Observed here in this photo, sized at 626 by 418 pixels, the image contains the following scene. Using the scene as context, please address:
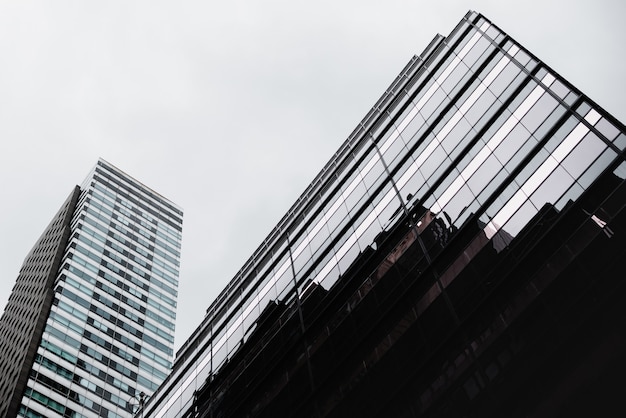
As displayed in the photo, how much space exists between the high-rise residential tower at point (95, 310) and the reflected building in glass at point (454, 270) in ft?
124

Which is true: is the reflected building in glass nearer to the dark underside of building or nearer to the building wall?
the dark underside of building

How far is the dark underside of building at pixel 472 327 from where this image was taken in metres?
21.4

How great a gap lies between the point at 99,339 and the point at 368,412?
6890 centimetres

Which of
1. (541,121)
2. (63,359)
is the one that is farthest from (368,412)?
(63,359)

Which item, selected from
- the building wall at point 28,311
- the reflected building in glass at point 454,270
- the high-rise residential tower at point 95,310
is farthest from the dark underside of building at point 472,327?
the building wall at point 28,311

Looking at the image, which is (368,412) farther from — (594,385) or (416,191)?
(416,191)

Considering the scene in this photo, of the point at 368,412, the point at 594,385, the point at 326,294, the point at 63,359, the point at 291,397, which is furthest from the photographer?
the point at 63,359

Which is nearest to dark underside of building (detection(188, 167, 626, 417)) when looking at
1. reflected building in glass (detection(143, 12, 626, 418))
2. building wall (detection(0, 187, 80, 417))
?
reflected building in glass (detection(143, 12, 626, 418))

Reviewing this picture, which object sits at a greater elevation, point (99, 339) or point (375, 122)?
point (99, 339)

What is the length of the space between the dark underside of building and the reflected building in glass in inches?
2.5

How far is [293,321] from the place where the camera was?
36.2 meters

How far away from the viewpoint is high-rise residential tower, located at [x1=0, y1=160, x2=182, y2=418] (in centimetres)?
7581

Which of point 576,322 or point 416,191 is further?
point 416,191

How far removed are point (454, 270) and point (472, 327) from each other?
3301mm
